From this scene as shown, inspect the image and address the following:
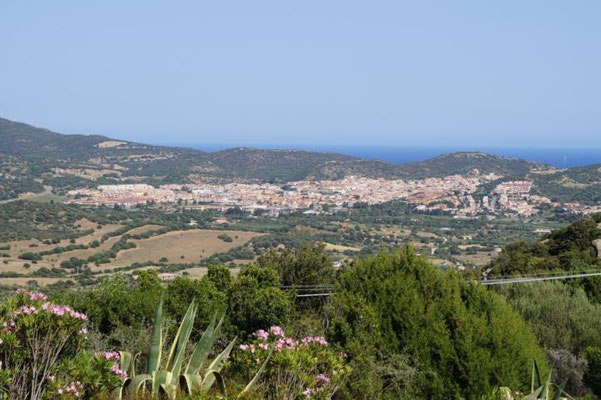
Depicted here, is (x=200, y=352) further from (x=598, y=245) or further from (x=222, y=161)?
(x=222, y=161)

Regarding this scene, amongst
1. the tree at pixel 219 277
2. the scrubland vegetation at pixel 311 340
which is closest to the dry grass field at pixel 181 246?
the tree at pixel 219 277

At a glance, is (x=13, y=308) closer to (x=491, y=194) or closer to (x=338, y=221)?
(x=338, y=221)

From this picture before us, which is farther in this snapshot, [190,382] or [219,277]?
[219,277]

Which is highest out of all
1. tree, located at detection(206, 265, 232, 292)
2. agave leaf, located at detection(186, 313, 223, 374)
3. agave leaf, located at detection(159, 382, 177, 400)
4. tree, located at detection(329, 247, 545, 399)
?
agave leaf, located at detection(186, 313, 223, 374)

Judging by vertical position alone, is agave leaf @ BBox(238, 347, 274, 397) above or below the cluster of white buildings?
above

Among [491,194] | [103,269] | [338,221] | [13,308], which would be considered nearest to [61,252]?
[103,269]

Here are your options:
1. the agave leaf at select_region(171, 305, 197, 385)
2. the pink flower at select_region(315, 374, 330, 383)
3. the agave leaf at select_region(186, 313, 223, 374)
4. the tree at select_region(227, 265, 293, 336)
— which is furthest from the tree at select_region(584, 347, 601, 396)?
the agave leaf at select_region(171, 305, 197, 385)

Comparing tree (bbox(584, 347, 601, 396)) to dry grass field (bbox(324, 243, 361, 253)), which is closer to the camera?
tree (bbox(584, 347, 601, 396))

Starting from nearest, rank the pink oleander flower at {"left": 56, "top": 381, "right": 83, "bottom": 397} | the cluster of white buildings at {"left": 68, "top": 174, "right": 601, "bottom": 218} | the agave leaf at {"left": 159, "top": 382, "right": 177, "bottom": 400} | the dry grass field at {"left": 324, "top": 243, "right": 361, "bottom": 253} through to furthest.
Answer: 1. the pink oleander flower at {"left": 56, "top": 381, "right": 83, "bottom": 397}
2. the agave leaf at {"left": 159, "top": 382, "right": 177, "bottom": 400}
3. the dry grass field at {"left": 324, "top": 243, "right": 361, "bottom": 253}
4. the cluster of white buildings at {"left": 68, "top": 174, "right": 601, "bottom": 218}

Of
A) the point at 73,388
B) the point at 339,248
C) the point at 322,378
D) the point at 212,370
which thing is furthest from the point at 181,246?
the point at 73,388

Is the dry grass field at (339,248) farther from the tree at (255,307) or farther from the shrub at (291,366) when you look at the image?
the shrub at (291,366)

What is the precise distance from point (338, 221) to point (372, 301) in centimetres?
5434

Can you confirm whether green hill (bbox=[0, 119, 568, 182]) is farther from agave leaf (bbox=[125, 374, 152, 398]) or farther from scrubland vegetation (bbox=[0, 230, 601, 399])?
agave leaf (bbox=[125, 374, 152, 398])

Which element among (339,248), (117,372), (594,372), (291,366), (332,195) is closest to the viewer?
(117,372)
